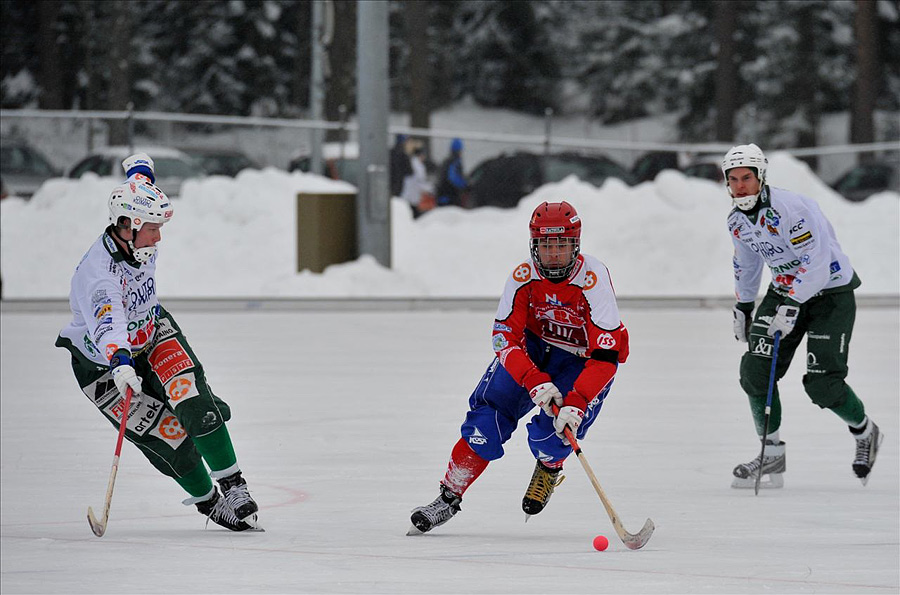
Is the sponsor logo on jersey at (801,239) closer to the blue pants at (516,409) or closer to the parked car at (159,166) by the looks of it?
the blue pants at (516,409)

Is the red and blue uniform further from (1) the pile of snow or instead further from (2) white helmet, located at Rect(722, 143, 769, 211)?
(1) the pile of snow

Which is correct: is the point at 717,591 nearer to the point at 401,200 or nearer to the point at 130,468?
the point at 130,468

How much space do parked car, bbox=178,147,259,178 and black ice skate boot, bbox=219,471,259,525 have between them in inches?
720

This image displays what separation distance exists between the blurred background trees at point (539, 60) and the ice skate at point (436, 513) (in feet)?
98.0

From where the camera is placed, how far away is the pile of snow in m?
19.7

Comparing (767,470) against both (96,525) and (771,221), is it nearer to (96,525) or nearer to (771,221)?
(771,221)

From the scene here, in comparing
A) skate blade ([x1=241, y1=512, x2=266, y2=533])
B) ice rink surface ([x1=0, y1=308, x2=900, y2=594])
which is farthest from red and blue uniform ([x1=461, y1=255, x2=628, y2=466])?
skate blade ([x1=241, y1=512, x2=266, y2=533])

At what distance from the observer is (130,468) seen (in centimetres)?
797

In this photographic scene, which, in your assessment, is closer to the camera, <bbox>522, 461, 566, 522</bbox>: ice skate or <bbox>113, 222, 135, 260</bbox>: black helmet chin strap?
<bbox>113, 222, 135, 260</bbox>: black helmet chin strap

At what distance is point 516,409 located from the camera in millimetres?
6473

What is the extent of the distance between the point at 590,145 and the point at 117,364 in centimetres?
1966

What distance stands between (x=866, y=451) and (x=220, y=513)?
333cm

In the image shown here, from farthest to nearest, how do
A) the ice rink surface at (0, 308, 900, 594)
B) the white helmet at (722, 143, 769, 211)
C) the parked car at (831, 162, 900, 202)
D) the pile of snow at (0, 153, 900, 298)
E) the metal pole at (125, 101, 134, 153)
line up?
the parked car at (831, 162, 900, 202)
the metal pole at (125, 101, 134, 153)
the pile of snow at (0, 153, 900, 298)
the white helmet at (722, 143, 769, 211)
the ice rink surface at (0, 308, 900, 594)

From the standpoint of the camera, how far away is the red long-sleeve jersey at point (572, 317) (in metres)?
6.26
